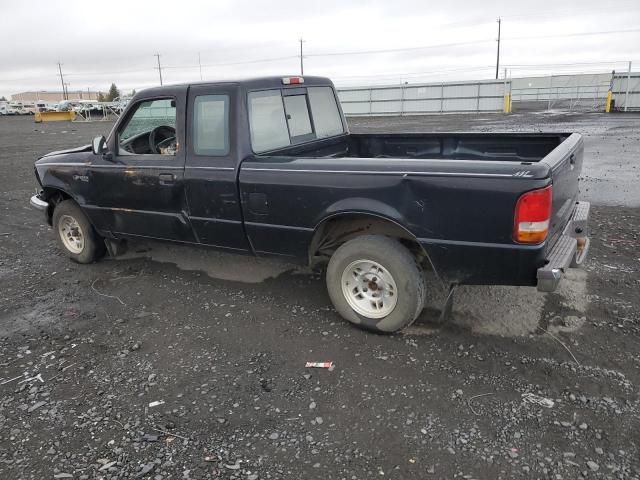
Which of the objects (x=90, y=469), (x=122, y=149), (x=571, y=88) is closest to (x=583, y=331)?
(x=90, y=469)

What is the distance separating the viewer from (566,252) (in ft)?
12.1

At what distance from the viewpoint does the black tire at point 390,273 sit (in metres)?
3.84

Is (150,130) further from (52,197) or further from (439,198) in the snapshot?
(439,198)

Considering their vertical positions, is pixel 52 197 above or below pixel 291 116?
below

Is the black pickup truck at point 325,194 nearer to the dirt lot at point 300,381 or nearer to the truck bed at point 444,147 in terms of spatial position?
the truck bed at point 444,147

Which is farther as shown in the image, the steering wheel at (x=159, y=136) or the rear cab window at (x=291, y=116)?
the steering wheel at (x=159, y=136)

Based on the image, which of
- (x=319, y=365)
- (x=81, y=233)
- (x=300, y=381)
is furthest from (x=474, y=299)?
(x=81, y=233)

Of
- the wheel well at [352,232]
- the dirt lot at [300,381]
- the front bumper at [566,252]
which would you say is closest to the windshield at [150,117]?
the dirt lot at [300,381]

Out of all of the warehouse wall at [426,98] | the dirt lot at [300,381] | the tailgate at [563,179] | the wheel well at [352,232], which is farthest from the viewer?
the warehouse wall at [426,98]

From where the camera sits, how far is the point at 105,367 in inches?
151

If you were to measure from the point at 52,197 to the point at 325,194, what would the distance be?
3928mm

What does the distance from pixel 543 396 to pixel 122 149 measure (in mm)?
4404

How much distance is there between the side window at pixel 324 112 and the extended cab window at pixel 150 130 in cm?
144

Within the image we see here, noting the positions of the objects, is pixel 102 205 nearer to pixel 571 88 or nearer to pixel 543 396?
pixel 543 396
